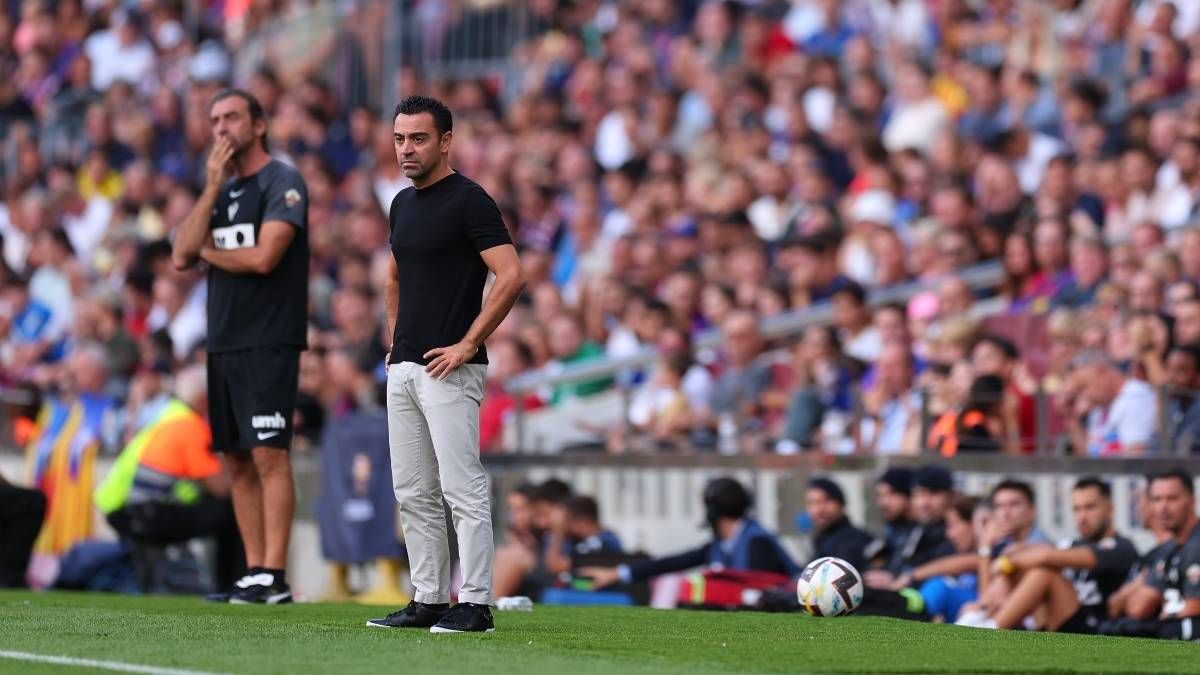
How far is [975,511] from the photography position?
13617mm

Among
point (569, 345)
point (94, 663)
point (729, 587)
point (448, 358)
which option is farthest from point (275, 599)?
point (569, 345)

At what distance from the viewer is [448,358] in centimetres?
926

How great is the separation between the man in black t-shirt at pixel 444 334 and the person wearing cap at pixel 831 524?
4.96 m

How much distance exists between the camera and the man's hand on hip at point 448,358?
364 inches

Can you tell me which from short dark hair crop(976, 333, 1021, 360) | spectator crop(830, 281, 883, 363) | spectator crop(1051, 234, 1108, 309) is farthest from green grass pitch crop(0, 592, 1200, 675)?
spectator crop(830, 281, 883, 363)

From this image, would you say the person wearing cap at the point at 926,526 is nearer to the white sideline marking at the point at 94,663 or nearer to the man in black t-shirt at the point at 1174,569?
the man in black t-shirt at the point at 1174,569

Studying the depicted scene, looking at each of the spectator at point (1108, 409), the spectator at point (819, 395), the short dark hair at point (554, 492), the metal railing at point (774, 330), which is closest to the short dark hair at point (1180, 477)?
the spectator at point (1108, 409)

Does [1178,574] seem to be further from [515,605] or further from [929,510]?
[515,605]

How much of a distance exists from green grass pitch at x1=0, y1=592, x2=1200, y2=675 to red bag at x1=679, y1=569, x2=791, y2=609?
2273 millimetres

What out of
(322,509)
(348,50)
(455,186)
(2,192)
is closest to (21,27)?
(2,192)

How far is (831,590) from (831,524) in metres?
2.81

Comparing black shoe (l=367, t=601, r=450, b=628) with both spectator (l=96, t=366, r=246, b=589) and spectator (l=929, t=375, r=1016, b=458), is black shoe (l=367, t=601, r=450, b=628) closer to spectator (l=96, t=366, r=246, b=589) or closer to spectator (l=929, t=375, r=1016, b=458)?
spectator (l=929, t=375, r=1016, b=458)

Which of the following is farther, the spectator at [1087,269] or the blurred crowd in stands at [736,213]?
the spectator at [1087,269]

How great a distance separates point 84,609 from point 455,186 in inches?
120
